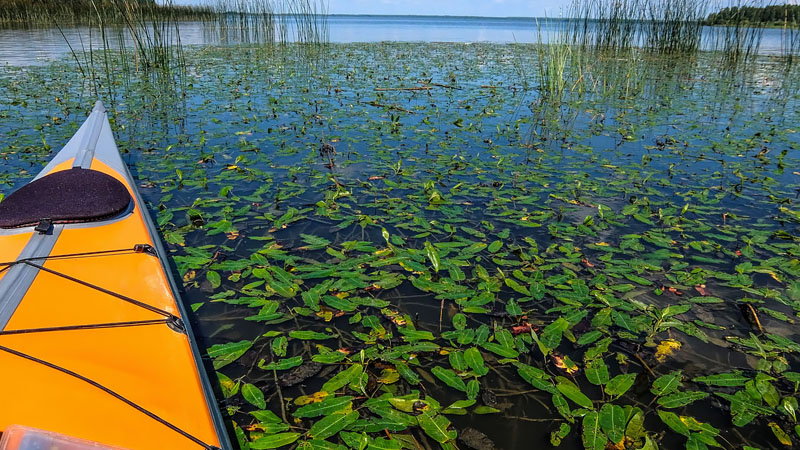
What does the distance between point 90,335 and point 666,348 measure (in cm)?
206

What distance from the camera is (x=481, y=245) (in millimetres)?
2432

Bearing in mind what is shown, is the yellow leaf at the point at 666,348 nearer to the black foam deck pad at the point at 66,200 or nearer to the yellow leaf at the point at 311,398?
the yellow leaf at the point at 311,398

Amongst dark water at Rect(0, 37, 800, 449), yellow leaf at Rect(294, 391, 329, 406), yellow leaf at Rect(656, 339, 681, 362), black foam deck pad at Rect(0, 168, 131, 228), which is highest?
black foam deck pad at Rect(0, 168, 131, 228)

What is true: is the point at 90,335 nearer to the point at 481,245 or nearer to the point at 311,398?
the point at 311,398

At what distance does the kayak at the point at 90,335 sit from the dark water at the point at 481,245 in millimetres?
324

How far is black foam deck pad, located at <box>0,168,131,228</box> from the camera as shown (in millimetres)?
1747

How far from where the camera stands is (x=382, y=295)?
2.05 metres

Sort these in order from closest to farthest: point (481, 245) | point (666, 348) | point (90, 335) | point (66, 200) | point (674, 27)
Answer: point (90, 335)
point (666, 348)
point (66, 200)
point (481, 245)
point (674, 27)

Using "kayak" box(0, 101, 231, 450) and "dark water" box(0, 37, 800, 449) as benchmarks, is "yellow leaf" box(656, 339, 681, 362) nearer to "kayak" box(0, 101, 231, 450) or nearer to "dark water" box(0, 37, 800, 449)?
"dark water" box(0, 37, 800, 449)

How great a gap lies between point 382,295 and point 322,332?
0.37 m

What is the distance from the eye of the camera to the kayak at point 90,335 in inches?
38.2

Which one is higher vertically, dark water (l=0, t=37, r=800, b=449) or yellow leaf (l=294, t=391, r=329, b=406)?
dark water (l=0, t=37, r=800, b=449)

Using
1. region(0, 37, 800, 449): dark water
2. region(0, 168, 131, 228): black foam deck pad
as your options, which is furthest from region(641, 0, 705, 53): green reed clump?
region(0, 168, 131, 228): black foam deck pad

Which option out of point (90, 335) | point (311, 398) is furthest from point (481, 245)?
point (90, 335)
